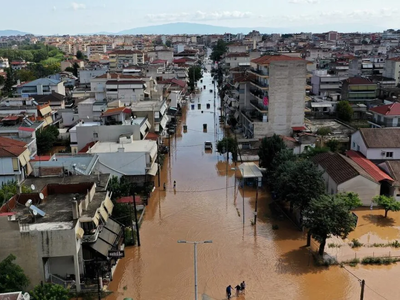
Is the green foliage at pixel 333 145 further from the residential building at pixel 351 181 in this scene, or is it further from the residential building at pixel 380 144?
the residential building at pixel 351 181

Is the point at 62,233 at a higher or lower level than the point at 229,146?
higher

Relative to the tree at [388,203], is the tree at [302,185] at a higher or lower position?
higher

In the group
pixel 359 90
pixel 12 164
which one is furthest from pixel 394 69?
pixel 12 164

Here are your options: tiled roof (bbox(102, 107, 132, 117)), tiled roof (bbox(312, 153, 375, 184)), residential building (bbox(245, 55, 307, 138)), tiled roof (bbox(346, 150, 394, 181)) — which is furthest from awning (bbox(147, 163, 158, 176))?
tiled roof (bbox(346, 150, 394, 181))

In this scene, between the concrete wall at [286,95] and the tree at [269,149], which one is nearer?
the tree at [269,149]

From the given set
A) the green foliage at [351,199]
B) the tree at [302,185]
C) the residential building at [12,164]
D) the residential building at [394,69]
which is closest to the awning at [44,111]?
the residential building at [12,164]

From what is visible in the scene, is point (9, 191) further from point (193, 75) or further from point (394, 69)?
point (193, 75)
